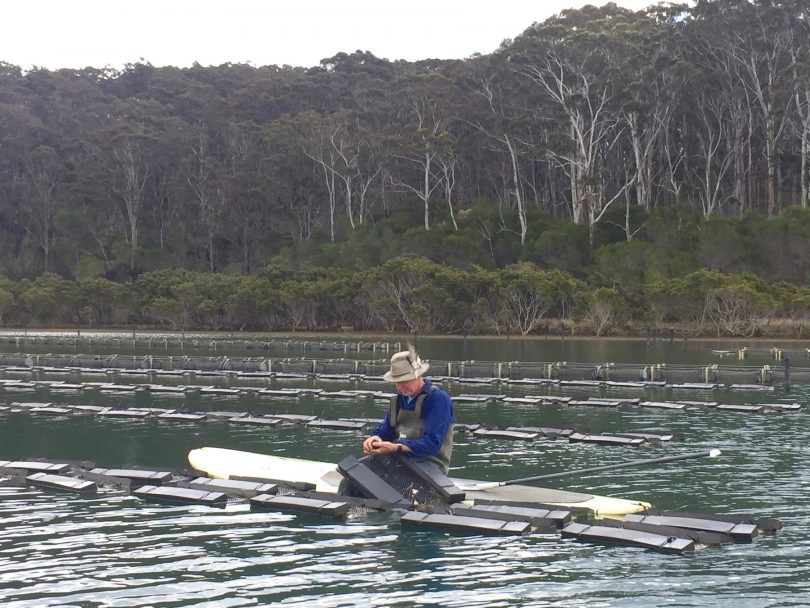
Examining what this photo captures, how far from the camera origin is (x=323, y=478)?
16.4 meters

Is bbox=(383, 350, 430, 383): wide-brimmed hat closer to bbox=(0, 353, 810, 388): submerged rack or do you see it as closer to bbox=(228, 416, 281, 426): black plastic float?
bbox=(228, 416, 281, 426): black plastic float

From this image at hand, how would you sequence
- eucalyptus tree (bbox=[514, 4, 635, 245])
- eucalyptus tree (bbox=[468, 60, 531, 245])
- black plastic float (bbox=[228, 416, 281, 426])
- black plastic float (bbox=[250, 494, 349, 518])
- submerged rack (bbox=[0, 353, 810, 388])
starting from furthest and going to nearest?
eucalyptus tree (bbox=[468, 60, 531, 245]) → eucalyptus tree (bbox=[514, 4, 635, 245]) → submerged rack (bbox=[0, 353, 810, 388]) → black plastic float (bbox=[228, 416, 281, 426]) → black plastic float (bbox=[250, 494, 349, 518])

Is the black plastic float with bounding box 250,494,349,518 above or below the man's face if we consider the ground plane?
below

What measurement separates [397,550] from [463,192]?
7863cm

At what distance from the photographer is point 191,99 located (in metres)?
108

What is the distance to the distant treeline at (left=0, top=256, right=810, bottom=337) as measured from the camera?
5938cm

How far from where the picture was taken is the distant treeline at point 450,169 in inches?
2805

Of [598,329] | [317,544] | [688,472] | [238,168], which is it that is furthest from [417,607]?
[238,168]

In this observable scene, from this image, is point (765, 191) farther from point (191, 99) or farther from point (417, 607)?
point (417, 607)

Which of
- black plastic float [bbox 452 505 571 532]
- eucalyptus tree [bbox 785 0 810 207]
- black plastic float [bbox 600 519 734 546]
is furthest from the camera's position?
eucalyptus tree [bbox 785 0 810 207]

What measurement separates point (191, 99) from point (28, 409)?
270ft

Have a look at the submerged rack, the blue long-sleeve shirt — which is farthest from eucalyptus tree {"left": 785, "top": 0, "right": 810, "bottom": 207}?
the blue long-sleeve shirt

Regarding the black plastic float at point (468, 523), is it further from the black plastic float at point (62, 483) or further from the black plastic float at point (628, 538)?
the black plastic float at point (62, 483)

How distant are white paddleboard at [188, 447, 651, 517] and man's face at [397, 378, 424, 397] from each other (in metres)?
2.31
